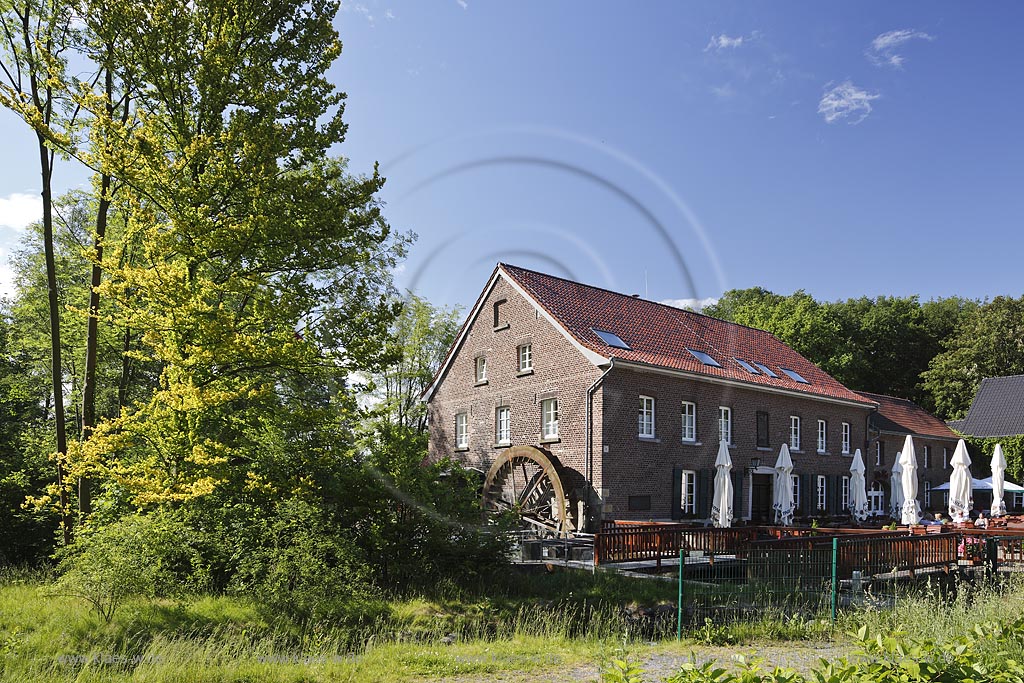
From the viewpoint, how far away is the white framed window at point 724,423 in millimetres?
26691

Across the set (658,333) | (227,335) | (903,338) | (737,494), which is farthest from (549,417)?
(903,338)

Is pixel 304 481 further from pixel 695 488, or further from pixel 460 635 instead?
pixel 695 488

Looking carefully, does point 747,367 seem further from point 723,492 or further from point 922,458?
point 922,458

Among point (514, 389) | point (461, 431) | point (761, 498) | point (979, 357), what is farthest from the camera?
point (979, 357)

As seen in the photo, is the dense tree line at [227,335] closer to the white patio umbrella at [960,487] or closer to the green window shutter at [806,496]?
the white patio umbrella at [960,487]

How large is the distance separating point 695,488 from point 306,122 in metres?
17.5

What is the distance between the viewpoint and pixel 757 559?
12656 millimetres

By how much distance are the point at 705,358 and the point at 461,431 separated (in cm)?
941

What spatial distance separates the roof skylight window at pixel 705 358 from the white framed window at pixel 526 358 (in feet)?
19.0

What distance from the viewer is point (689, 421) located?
2580 cm

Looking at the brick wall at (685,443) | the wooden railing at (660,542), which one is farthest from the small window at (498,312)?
the wooden railing at (660,542)

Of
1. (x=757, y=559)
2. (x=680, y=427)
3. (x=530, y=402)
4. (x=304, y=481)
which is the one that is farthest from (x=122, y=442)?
(x=680, y=427)

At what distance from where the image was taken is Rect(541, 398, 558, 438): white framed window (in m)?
25.1

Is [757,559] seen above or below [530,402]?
below
